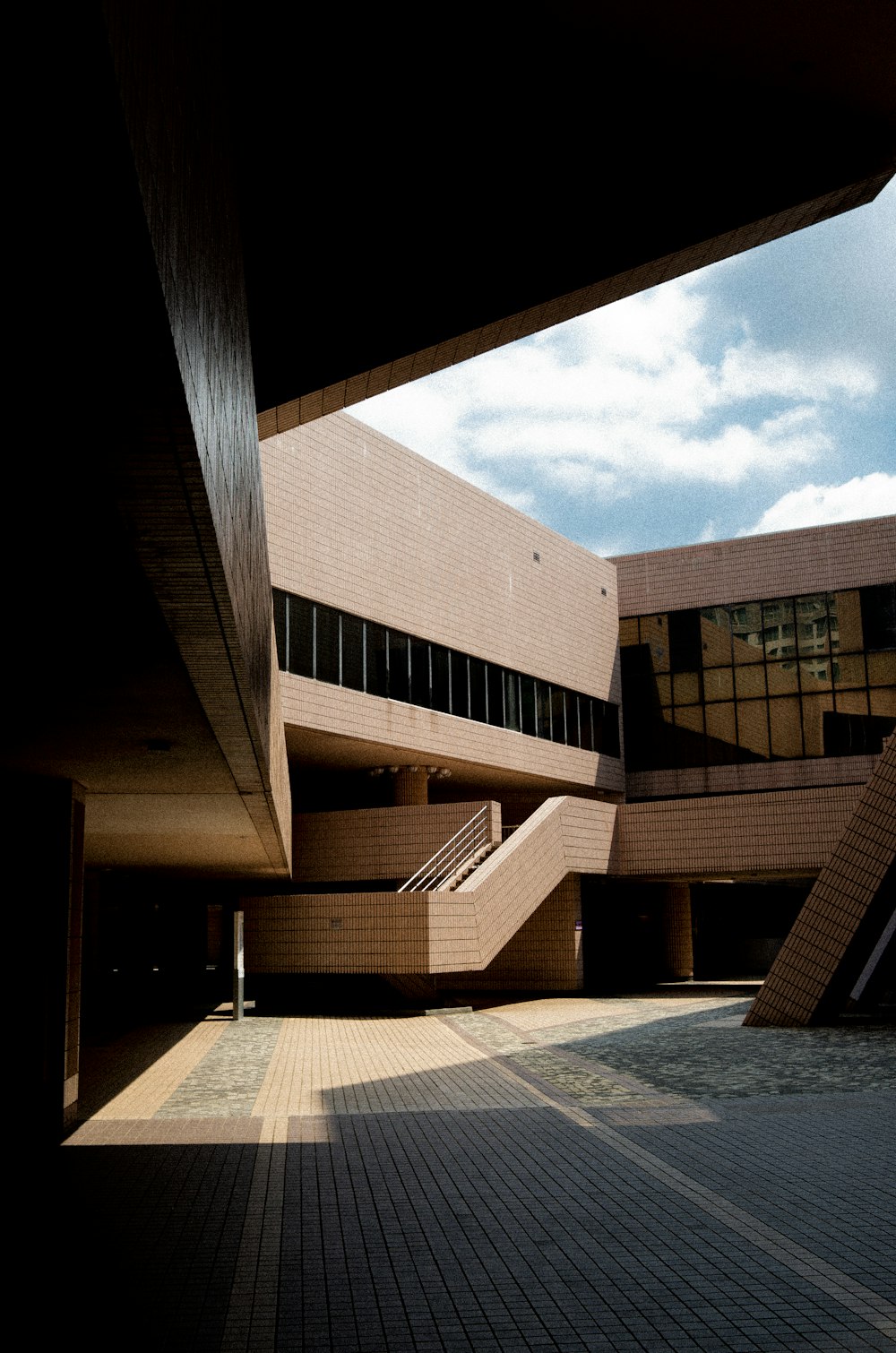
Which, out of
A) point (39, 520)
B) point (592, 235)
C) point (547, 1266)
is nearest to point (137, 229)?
point (39, 520)

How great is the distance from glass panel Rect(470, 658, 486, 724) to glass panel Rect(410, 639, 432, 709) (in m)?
1.77

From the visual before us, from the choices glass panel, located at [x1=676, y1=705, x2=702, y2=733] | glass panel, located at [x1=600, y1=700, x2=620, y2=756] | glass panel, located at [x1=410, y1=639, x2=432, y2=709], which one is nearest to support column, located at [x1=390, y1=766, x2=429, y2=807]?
glass panel, located at [x1=410, y1=639, x2=432, y2=709]

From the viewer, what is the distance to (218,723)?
24.8 ft

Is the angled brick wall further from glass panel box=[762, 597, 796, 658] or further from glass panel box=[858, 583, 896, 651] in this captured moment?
glass panel box=[762, 597, 796, 658]

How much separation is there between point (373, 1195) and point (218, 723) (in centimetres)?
315

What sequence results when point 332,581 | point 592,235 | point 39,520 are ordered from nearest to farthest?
point 39,520 < point 592,235 < point 332,581

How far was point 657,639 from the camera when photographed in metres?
34.7

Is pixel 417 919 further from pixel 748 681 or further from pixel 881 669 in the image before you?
pixel 881 669

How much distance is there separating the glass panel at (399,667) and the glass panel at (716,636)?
11.5 m

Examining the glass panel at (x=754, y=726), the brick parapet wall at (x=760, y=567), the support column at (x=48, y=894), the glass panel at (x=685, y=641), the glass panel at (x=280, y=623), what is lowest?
the support column at (x=48, y=894)

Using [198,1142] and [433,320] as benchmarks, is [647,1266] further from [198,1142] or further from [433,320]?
[433,320]

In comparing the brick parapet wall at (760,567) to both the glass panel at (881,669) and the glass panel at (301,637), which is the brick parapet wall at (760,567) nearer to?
the glass panel at (881,669)

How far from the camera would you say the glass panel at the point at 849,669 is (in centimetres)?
3219

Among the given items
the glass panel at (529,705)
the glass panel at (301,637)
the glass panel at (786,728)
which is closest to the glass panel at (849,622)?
the glass panel at (786,728)
